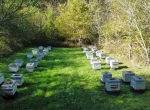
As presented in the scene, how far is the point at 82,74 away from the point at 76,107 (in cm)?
644

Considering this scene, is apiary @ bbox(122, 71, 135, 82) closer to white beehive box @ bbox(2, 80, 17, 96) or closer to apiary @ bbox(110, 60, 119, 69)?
apiary @ bbox(110, 60, 119, 69)

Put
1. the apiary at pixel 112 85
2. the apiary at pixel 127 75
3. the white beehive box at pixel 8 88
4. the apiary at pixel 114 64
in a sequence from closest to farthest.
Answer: the white beehive box at pixel 8 88
the apiary at pixel 112 85
the apiary at pixel 127 75
the apiary at pixel 114 64

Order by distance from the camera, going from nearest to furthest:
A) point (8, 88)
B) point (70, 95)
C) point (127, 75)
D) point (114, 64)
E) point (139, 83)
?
point (8, 88), point (139, 83), point (70, 95), point (127, 75), point (114, 64)

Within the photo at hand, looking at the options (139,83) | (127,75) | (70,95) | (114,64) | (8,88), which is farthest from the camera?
(114,64)

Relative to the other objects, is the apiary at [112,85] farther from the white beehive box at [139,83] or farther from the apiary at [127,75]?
the apiary at [127,75]

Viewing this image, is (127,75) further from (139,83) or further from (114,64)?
(114,64)

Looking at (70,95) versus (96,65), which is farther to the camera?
(96,65)

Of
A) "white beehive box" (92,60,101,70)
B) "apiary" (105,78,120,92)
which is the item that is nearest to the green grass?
"apiary" (105,78,120,92)

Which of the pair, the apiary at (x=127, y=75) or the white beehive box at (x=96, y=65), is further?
the white beehive box at (x=96, y=65)

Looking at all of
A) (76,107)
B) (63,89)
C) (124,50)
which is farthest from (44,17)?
(76,107)

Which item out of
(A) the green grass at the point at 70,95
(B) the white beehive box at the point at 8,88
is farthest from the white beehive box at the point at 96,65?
(B) the white beehive box at the point at 8,88

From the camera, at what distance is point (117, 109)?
9719 millimetres

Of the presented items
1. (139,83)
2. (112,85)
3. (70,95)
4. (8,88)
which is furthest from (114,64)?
(8,88)

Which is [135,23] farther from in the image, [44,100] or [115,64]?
[44,100]
